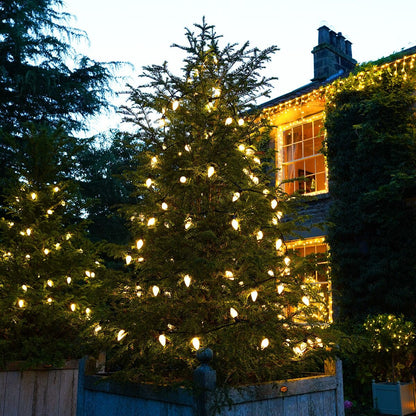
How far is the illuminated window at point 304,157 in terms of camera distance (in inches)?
481

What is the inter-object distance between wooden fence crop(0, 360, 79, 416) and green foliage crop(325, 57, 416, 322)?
575 centimetres

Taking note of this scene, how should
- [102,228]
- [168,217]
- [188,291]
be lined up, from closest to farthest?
[188,291] < [168,217] < [102,228]

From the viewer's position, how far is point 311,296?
4988 millimetres

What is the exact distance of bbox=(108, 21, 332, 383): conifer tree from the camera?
4.64 meters

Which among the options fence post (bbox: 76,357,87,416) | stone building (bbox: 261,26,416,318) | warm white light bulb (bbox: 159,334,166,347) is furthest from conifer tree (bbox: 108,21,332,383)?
stone building (bbox: 261,26,416,318)

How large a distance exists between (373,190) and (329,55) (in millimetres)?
6683

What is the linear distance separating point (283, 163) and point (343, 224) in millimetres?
3014

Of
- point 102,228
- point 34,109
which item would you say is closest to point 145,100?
point 34,109

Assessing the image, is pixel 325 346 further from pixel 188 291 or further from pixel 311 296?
pixel 188 291

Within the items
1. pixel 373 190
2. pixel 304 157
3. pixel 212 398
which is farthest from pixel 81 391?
pixel 304 157

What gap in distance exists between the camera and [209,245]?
5.04 metres

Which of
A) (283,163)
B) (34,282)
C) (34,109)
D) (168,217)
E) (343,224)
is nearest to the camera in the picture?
(168,217)

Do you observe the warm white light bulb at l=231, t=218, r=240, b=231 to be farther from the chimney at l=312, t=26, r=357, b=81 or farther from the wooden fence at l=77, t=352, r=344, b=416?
the chimney at l=312, t=26, r=357, b=81

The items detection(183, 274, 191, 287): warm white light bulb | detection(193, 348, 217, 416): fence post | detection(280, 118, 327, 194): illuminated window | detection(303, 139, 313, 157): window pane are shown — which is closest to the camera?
detection(193, 348, 217, 416): fence post
